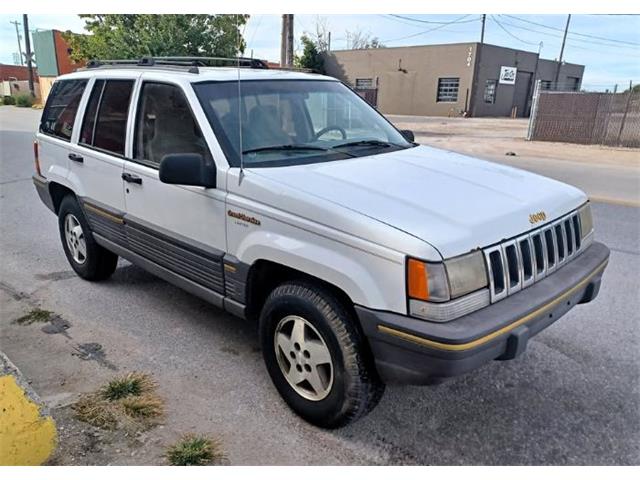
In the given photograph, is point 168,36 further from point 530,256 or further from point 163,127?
point 530,256

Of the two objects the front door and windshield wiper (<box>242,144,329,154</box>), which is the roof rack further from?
windshield wiper (<box>242,144,329,154</box>)

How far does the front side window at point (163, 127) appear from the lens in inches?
136

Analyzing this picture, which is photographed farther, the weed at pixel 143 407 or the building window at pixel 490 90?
the building window at pixel 490 90

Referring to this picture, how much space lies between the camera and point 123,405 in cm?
306

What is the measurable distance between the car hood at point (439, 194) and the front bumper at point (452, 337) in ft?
1.06

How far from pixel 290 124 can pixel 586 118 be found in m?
17.8

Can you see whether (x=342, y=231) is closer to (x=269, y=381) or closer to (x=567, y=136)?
(x=269, y=381)

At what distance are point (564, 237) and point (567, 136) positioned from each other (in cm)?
1774

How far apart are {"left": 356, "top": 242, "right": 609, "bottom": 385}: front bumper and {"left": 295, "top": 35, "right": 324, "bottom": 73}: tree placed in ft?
130

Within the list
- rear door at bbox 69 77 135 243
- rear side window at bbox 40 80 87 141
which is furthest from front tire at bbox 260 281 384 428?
rear side window at bbox 40 80 87 141

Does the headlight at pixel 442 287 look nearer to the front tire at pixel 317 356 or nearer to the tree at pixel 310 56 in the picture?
the front tire at pixel 317 356

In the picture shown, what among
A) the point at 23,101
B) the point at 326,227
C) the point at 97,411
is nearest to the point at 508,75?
the point at 23,101

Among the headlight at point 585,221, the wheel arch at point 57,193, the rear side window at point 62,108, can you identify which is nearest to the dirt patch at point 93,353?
the wheel arch at point 57,193

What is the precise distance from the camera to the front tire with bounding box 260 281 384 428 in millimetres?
2629
